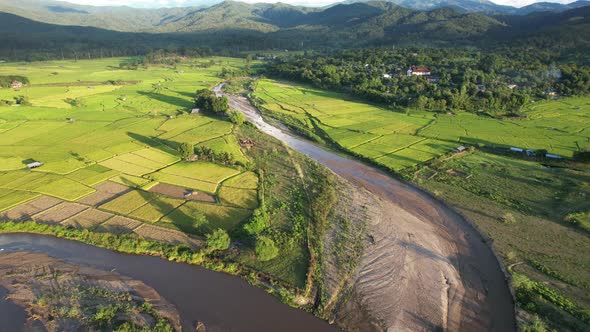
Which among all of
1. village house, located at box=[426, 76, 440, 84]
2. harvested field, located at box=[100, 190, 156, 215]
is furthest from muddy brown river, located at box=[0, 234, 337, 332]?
village house, located at box=[426, 76, 440, 84]

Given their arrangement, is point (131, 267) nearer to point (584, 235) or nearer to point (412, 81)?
point (584, 235)

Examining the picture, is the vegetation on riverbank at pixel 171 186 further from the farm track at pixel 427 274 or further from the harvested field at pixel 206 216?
the farm track at pixel 427 274

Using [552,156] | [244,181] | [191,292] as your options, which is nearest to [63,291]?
[191,292]

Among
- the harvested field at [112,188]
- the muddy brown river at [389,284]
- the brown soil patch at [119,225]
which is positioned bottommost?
the muddy brown river at [389,284]

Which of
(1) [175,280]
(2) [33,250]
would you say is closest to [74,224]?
(2) [33,250]

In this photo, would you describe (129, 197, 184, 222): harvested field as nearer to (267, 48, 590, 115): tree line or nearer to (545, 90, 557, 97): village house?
(267, 48, 590, 115): tree line

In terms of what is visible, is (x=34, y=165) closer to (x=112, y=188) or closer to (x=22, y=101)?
(x=112, y=188)

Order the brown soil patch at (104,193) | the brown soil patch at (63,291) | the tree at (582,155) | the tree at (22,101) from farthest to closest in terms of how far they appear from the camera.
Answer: the tree at (22,101)
the tree at (582,155)
the brown soil patch at (104,193)
the brown soil patch at (63,291)

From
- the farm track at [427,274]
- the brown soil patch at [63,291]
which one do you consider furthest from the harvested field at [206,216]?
the farm track at [427,274]
